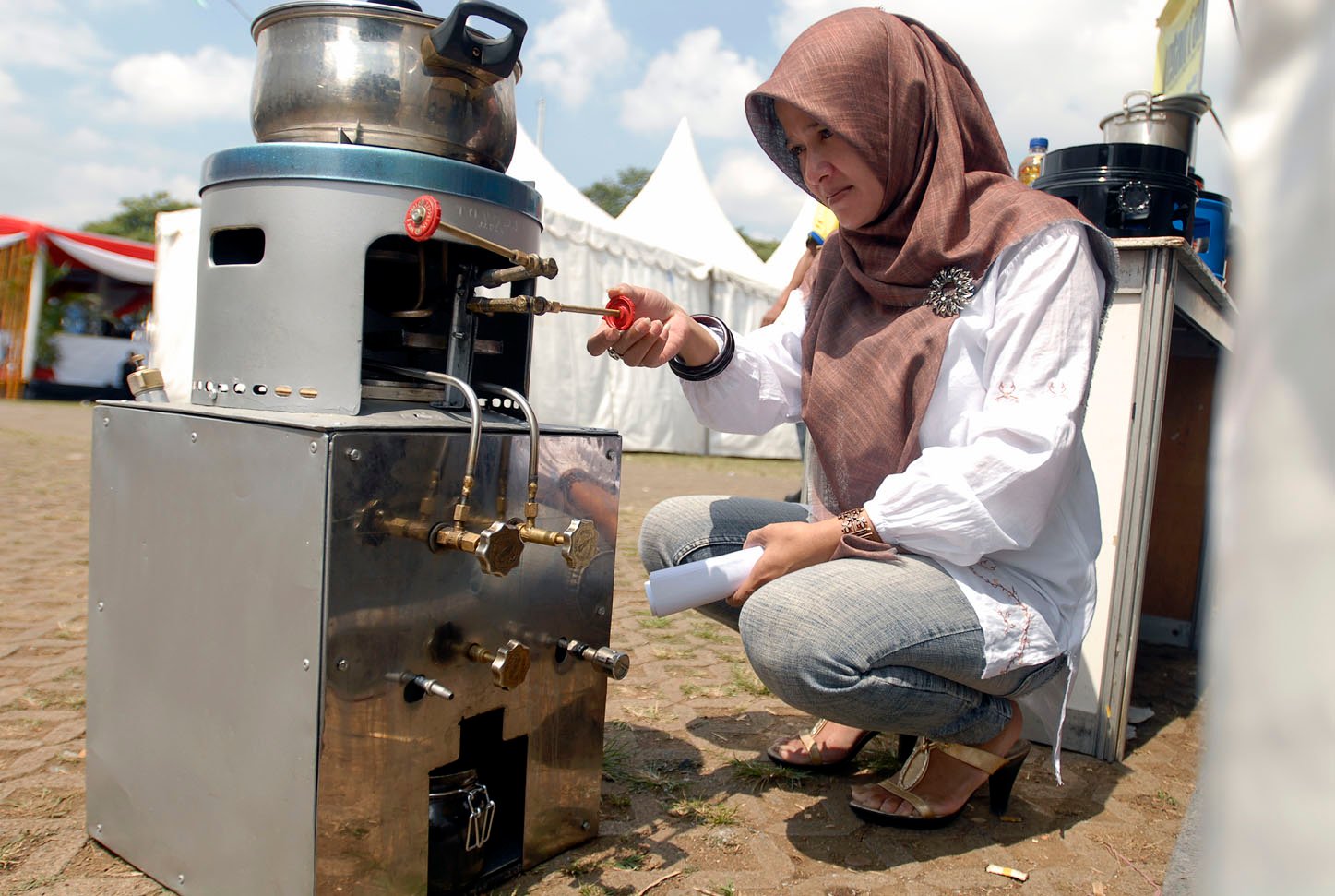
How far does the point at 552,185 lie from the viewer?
8578mm

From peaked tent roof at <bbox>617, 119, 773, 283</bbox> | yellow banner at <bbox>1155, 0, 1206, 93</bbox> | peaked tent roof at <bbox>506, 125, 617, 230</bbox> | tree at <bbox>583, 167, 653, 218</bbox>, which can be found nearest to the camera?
yellow banner at <bbox>1155, 0, 1206, 93</bbox>

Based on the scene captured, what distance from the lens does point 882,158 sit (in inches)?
64.1

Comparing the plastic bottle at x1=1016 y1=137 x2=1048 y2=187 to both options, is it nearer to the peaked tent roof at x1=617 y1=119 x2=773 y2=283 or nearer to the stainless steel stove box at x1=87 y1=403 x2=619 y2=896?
the stainless steel stove box at x1=87 y1=403 x2=619 y2=896

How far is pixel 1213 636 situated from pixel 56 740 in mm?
2128

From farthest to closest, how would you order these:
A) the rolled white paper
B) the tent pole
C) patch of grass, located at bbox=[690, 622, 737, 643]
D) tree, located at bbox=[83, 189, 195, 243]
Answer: tree, located at bbox=[83, 189, 195, 243] < the tent pole < patch of grass, located at bbox=[690, 622, 737, 643] < the rolled white paper

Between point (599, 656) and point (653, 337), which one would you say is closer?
point (599, 656)

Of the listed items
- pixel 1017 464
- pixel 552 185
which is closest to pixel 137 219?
pixel 552 185

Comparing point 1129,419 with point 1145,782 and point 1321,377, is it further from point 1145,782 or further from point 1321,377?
point 1321,377

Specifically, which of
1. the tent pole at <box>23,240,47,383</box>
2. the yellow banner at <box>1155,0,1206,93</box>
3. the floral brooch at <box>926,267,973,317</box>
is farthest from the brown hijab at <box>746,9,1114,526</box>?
the tent pole at <box>23,240,47,383</box>

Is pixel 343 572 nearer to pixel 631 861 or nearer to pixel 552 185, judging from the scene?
pixel 631 861

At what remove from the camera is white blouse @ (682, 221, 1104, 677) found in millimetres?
1445

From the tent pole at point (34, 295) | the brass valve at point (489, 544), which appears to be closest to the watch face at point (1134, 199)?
the brass valve at point (489, 544)

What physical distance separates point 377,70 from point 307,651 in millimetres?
828

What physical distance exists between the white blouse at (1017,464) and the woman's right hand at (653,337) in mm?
326
